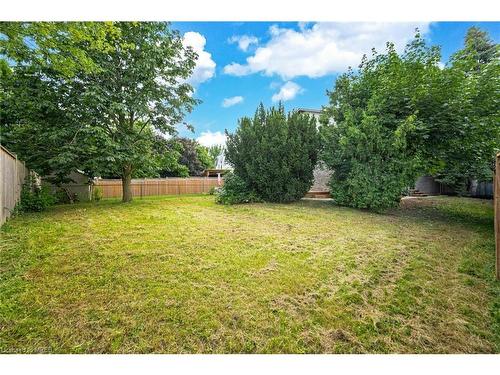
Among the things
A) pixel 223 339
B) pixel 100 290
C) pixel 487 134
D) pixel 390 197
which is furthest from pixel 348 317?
pixel 487 134

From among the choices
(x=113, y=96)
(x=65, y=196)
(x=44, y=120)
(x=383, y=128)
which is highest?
(x=113, y=96)

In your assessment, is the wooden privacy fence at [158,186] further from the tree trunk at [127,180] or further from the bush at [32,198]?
the bush at [32,198]

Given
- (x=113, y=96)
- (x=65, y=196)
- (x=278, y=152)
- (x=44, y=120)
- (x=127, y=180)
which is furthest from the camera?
(x=65, y=196)

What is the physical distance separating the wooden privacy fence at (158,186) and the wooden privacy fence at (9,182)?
16.1 ft

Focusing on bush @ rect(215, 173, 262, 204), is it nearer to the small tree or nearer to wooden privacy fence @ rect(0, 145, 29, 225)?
Result: the small tree

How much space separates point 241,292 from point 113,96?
520 centimetres

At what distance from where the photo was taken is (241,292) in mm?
1861

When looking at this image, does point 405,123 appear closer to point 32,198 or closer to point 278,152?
point 278,152

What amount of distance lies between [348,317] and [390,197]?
13.8 feet

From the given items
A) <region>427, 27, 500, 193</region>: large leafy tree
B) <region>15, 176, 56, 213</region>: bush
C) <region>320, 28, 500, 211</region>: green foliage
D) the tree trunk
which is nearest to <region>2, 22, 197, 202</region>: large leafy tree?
the tree trunk

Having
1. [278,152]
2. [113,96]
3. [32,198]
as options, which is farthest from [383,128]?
[32,198]

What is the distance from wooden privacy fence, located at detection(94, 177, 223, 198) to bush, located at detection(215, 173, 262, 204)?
4.83 meters

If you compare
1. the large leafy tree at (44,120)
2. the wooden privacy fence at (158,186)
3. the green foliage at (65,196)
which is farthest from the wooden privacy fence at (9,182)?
the wooden privacy fence at (158,186)
